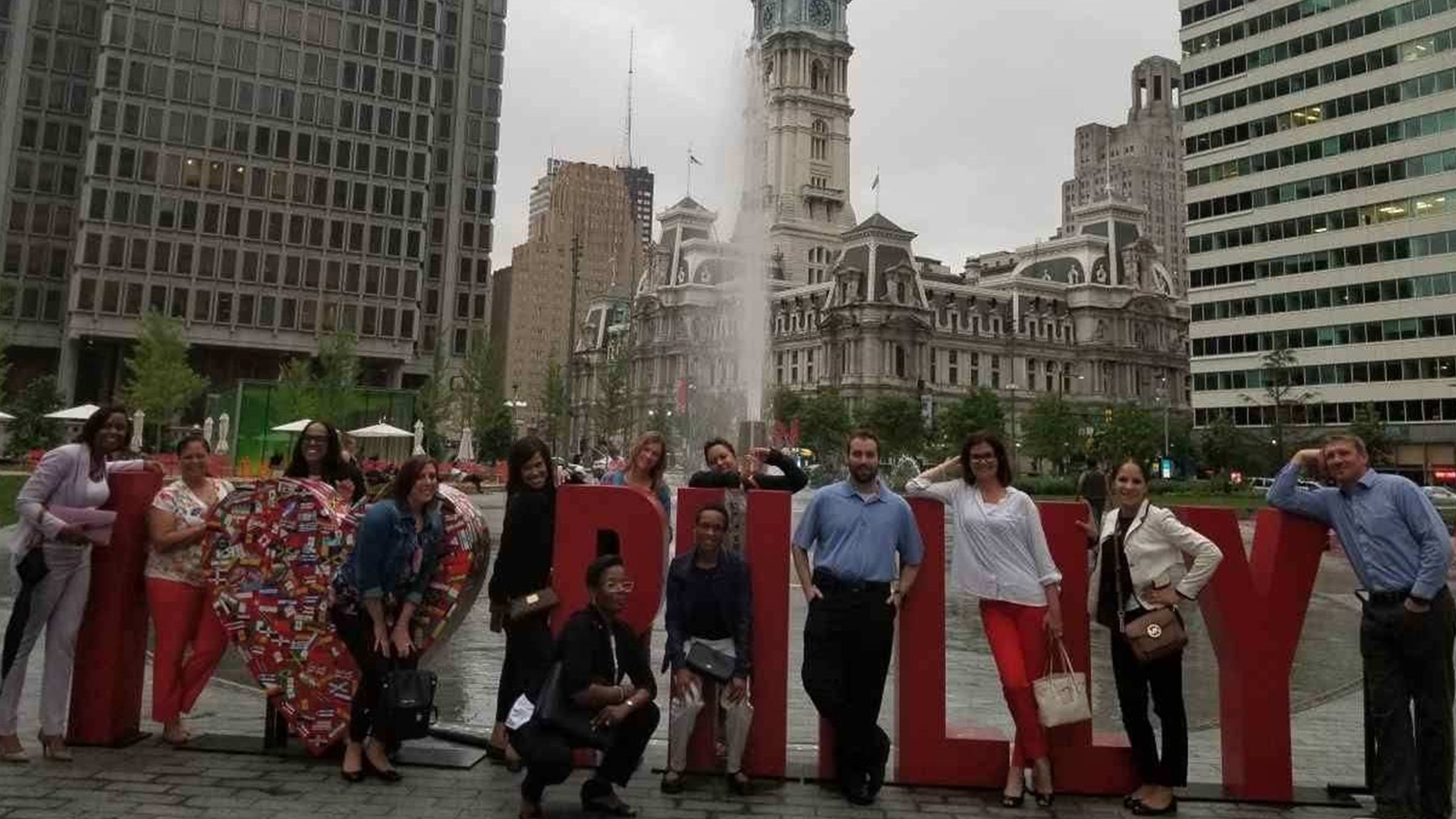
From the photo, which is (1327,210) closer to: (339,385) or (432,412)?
(432,412)

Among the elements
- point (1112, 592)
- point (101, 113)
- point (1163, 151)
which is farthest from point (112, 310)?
point (1163, 151)

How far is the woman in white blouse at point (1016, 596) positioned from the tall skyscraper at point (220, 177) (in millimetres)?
62534

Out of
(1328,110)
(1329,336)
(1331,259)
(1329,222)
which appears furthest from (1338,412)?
(1328,110)

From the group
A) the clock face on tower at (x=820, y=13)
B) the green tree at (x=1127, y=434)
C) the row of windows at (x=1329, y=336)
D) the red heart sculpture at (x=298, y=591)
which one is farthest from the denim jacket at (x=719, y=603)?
the clock face on tower at (x=820, y=13)

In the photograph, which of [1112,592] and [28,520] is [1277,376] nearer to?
[1112,592]

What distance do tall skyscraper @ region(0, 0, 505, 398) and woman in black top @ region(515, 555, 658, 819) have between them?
62342mm

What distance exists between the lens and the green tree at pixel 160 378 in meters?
49.4

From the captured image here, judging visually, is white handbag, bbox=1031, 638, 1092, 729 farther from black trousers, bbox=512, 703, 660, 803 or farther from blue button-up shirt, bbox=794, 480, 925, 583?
black trousers, bbox=512, 703, 660, 803

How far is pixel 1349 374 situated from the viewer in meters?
65.2

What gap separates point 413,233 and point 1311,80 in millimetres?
65608

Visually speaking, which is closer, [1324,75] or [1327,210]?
[1327,210]

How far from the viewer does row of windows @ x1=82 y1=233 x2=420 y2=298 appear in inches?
2478

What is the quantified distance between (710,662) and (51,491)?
4.60 metres

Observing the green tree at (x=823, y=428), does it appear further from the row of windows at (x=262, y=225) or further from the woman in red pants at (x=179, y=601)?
the woman in red pants at (x=179, y=601)
